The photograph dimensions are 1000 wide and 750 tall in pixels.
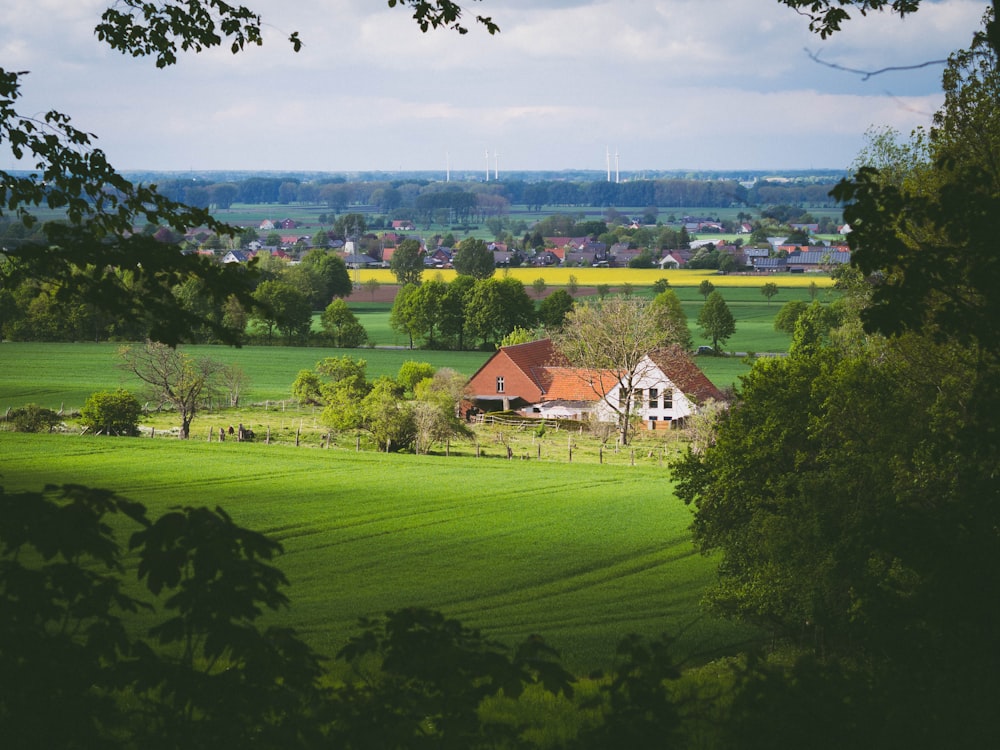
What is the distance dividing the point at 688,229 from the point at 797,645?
180 meters

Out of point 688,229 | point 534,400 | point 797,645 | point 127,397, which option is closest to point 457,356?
point 534,400

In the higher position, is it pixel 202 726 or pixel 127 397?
pixel 202 726

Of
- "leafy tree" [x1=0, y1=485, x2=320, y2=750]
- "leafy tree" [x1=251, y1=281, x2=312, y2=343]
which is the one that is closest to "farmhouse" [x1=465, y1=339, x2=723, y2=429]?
"leafy tree" [x1=251, y1=281, x2=312, y2=343]

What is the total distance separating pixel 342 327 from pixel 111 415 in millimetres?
42037

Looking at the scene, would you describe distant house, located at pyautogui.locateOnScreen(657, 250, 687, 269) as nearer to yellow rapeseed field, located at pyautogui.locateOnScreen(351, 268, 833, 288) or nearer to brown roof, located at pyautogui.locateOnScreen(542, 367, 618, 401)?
yellow rapeseed field, located at pyautogui.locateOnScreen(351, 268, 833, 288)

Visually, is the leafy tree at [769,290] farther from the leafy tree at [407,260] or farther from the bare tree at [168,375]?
the bare tree at [168,375]

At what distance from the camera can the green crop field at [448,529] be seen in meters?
20.7

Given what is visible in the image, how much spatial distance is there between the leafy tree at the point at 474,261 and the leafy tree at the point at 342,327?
5014cm

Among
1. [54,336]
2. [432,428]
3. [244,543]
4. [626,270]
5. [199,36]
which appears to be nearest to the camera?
[244,543]

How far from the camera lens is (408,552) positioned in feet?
88.5

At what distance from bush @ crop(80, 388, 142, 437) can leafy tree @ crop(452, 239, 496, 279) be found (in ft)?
302

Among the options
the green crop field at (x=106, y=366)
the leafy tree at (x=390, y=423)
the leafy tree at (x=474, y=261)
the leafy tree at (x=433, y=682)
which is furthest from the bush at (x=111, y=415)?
the leafy tree at (x=474, y=261)

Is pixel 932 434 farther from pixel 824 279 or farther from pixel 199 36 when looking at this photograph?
pixel 824 279

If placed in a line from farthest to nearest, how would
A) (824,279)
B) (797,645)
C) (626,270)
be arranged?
(626,270)
(824,279)
(797,645)
